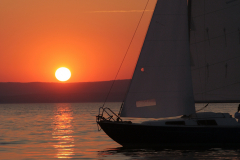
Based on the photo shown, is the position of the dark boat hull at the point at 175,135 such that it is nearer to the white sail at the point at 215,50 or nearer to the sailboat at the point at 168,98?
the sailboat at the point at 168,98

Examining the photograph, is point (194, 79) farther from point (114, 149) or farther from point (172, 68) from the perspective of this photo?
point (114, 149)

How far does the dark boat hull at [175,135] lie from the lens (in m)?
25.0

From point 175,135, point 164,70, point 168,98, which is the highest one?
point 164,70

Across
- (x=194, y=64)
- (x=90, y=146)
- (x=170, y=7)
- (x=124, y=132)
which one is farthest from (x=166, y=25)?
(x=90, y=146)

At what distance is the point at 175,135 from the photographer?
82.2ft

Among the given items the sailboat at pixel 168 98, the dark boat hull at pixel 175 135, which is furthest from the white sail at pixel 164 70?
the dark boat hull at pixel 175 135

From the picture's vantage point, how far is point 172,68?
25.2 meters

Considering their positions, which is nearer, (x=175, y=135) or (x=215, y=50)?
(x=175, y=135)

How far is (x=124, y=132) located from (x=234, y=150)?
6294 mm

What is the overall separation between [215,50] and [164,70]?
12.0 feet

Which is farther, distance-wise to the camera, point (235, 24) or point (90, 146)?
point (90, 146)

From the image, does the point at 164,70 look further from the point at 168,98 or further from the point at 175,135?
the point at 175,135

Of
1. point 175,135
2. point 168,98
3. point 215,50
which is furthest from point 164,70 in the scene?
point 175,135

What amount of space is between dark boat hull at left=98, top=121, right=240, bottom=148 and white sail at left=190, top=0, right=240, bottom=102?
1991 mm
